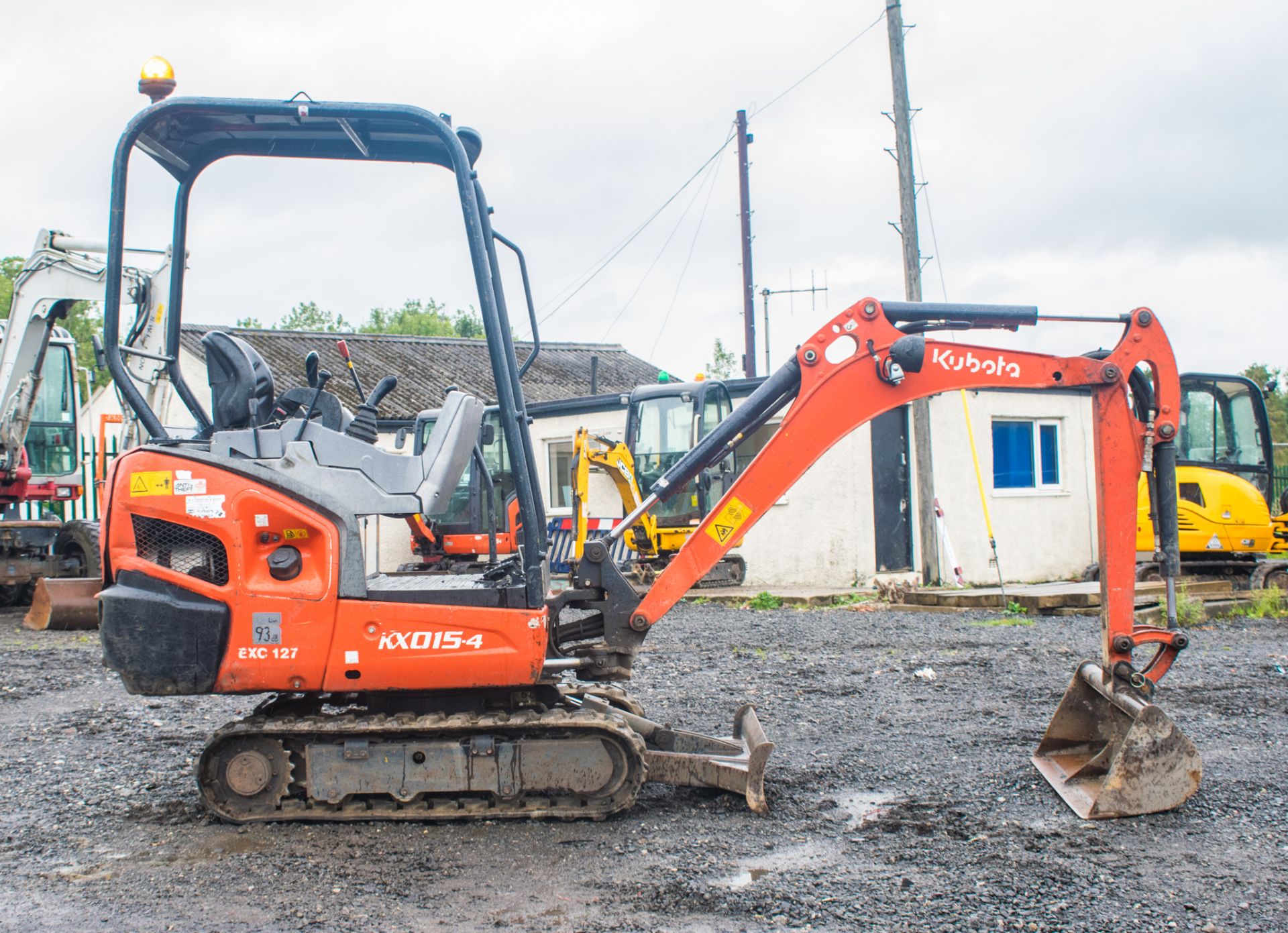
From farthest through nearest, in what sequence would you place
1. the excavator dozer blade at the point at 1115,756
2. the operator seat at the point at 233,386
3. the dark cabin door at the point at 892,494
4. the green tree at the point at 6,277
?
the green tree at the point at 6,277, the dark cabin door at the point at 892,494, the operator seat at the point at 233,386, the excavator dozer blade at the point at 1115,756

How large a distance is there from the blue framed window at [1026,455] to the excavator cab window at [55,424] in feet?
42.3

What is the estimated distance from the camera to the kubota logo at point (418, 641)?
477cm

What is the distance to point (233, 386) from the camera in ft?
16.4

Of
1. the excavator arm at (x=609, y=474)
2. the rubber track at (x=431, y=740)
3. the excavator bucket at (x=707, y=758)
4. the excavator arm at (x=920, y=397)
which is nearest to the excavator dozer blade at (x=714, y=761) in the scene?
the excavator bucket at (x=707, y=758)

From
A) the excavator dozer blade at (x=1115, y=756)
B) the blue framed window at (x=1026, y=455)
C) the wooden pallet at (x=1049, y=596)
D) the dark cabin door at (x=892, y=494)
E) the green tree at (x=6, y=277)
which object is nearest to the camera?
the excavator dozer blade at (x=1115, y=756)

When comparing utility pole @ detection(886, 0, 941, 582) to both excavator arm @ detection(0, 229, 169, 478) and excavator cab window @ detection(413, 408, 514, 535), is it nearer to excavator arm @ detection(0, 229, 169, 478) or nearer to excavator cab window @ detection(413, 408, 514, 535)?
excavator cab window @ detection(413, 408, 514, 535)

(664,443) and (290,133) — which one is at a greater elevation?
(290,133)

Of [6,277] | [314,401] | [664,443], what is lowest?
[314,401]

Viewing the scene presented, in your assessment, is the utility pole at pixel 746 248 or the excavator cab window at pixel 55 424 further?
the utility pole at pixel 746 248

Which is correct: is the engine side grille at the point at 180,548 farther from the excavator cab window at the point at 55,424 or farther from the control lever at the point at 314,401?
the excavator cab window at the point at 55,424

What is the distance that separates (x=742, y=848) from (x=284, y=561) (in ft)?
7.15

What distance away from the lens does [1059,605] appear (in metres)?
12.4

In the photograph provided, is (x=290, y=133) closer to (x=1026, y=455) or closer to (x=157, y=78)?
(x=157, y=78)

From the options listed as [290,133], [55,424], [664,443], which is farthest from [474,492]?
[290,133]
